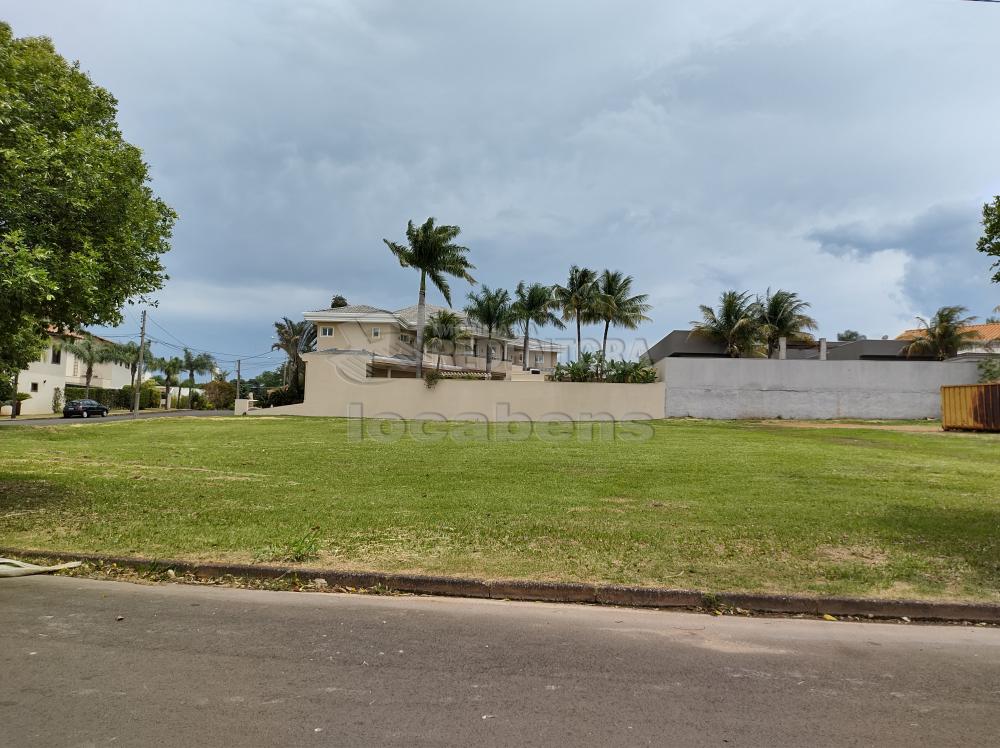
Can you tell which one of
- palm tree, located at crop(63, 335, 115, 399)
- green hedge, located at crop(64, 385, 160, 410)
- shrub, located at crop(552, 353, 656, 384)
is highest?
palm tree, located at crop(63, 335, 115, 399)

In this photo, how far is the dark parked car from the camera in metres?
45.5

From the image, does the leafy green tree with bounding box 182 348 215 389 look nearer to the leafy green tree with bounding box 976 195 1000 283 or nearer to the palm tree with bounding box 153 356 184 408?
the palm tree with bounding box 153 356 184 408

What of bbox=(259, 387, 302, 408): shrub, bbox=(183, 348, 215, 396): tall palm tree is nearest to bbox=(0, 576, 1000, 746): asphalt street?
bbox=(259, 387, 302, 408): shrub

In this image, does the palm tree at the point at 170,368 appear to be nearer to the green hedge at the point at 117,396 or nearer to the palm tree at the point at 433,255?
the green hedge at the point at 117,396

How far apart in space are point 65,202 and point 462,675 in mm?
7911

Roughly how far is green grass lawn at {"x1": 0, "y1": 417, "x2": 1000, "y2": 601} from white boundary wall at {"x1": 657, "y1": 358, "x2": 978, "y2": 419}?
19.3m

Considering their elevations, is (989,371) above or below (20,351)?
above

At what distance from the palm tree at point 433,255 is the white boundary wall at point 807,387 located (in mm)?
14952

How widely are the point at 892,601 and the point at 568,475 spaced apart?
775 centimetres

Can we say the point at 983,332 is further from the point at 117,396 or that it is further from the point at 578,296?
the point at 117,396

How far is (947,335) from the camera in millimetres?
44531

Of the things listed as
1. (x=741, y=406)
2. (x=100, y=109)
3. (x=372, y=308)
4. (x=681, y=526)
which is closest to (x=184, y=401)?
(x=372, y=308)

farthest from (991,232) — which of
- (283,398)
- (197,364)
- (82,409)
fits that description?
(197,364)

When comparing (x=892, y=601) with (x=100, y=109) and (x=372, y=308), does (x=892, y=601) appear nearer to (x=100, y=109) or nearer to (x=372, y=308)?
(x=100, y=109)
